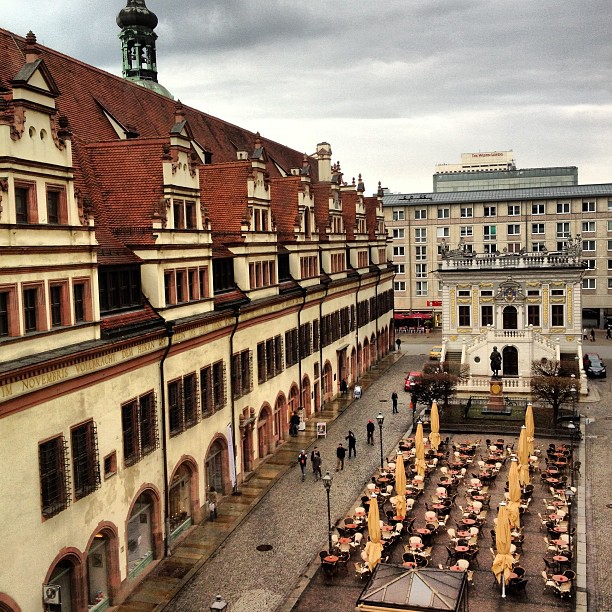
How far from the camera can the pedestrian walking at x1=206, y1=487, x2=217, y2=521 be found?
32000 mm

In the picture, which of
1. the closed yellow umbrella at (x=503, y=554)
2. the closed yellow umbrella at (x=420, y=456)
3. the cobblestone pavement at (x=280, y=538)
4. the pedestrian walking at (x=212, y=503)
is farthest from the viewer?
the closed yellow umbrella at (x=420, y=456)

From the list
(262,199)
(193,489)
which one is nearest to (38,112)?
(193,489)

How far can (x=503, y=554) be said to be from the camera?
82.3ft

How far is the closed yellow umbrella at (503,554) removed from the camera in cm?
2494

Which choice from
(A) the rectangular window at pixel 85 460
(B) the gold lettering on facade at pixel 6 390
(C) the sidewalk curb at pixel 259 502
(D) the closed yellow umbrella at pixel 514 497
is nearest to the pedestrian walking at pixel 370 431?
(C) the sidewalk curb at pixel 259 502

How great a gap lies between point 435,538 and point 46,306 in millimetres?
17531

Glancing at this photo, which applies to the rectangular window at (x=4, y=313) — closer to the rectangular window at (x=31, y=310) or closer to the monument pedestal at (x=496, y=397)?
the rectangular window at (x=31, y=310)

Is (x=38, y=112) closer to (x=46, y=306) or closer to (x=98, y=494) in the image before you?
(x=46, y=306)

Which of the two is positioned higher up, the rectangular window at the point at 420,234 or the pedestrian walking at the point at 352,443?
the rectangular window at the point at 420,234

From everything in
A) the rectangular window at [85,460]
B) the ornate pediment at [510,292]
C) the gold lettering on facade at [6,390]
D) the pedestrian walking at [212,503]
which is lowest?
the pedestrian walking at [212,503]

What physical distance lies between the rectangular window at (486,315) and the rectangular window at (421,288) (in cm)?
3428

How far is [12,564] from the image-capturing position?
774 inches

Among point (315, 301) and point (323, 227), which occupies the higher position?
point (323, 227)

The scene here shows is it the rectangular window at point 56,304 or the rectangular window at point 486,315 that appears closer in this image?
the rectangular window at point 56,304
